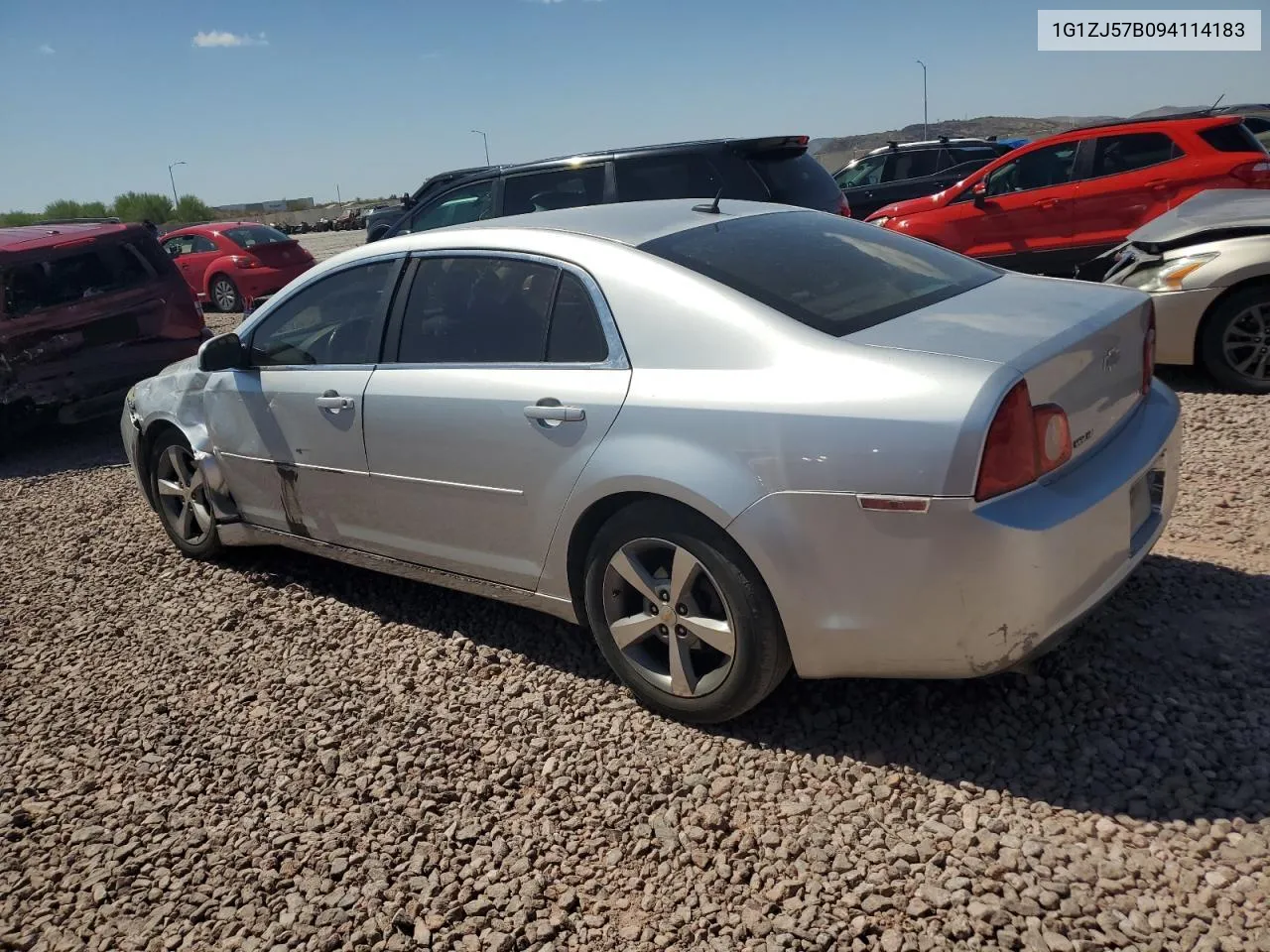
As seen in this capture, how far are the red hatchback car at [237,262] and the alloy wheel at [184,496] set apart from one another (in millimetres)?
11962

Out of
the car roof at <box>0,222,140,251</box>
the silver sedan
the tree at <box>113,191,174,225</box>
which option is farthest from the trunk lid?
the tree at <box>113,191,174,225</box>

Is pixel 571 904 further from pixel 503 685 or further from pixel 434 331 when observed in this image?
pixel 434 331

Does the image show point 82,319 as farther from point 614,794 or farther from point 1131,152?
point 1131,152

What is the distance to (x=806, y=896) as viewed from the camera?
2566 mm

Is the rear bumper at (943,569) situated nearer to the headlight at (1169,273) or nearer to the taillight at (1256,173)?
the headlight at (1169,273)

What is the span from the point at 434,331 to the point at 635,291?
39.5 inches

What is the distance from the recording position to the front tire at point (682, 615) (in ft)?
9.86

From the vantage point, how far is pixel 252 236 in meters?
17.4

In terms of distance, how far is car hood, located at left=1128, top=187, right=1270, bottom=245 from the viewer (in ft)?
20.4

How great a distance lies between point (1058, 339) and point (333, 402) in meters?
2.72

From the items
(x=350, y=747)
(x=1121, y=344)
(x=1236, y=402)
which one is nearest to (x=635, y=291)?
(x=1121, y=344)

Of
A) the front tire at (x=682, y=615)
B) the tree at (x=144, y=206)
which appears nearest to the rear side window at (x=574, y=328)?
the front tire at (x=682, y=615)

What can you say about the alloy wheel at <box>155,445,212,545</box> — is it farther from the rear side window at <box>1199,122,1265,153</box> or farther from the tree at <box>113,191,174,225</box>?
the tree at <box>113,191,174,225</box>

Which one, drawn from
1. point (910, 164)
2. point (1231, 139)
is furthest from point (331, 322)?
point (910, 164)
